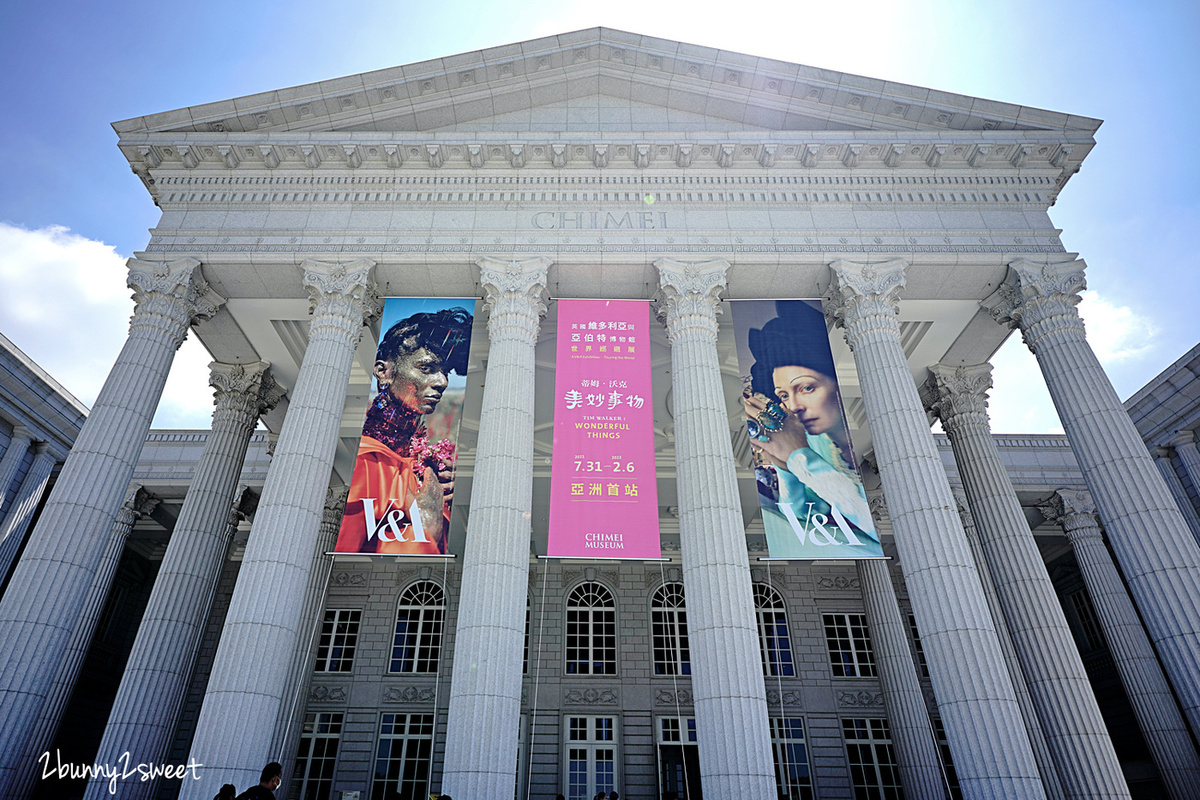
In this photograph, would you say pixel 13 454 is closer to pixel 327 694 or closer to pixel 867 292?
pixel 327 694

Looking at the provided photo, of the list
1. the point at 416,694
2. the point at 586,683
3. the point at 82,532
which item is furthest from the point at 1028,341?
the point at 416,694

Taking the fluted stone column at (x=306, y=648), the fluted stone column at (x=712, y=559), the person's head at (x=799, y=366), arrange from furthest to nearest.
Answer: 1. the fluted stone column at (x=306, y=648)
2. the person's head at (x=799, y=366)
3. the fluted stone column at (x=712, y=559)

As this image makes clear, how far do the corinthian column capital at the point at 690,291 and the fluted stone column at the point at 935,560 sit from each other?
253 centimetres

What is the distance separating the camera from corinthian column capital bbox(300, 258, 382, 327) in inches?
568

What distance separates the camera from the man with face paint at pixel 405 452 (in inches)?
Result: 478

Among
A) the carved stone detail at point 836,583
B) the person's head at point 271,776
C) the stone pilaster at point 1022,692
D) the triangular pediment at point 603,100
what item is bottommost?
the person's head at point 271,776

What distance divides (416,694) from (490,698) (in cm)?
1378

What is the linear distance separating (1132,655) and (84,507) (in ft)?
83.9

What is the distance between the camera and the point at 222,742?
34.3 feet

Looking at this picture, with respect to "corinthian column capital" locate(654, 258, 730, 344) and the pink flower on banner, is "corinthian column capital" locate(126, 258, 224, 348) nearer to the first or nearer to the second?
the pink flower on banner

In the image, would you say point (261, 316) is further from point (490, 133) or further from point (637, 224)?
point (637, 224)

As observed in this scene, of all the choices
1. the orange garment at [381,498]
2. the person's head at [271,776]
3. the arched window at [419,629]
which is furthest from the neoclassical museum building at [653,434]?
the person's head at [271,776]

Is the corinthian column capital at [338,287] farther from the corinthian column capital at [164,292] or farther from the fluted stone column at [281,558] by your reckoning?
the corinthian column capital at [164,292]

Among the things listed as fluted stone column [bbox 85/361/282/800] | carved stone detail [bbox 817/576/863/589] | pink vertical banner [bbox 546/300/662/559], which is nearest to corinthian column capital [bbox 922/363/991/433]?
carved stone detail [bbox 817/576/863/589]
